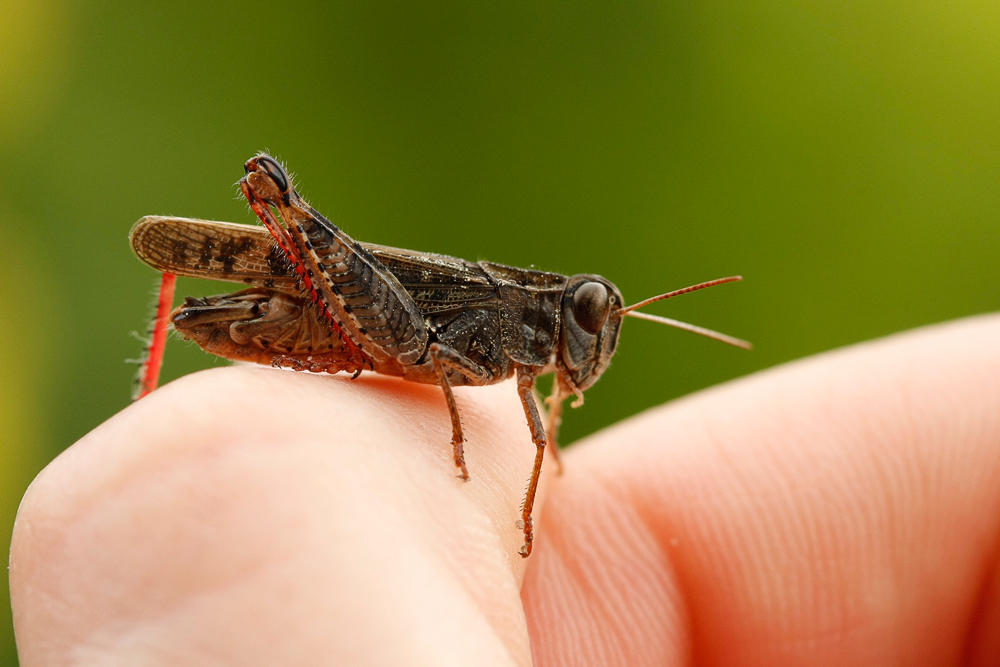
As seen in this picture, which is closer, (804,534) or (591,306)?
(591,306)

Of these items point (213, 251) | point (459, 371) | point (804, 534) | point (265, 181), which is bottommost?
point (804, 534)

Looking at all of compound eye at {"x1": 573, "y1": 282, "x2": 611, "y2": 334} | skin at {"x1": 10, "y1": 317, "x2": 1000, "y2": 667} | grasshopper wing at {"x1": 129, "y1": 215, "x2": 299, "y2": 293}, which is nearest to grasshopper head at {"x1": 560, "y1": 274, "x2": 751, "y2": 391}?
compound eye at {"x1": 573, "y1": 282, "x2": 611, "y2": 334}

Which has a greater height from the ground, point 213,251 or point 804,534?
point 213,251

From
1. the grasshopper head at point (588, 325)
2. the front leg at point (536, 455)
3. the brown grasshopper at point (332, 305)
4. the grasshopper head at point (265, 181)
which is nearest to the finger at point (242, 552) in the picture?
the front leg at point (536, 455)

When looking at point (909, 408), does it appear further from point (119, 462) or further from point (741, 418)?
point (119, 462)

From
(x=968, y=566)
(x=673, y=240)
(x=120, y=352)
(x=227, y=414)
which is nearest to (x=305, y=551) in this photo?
(x=227, y=414)

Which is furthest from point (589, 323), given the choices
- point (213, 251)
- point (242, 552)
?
point (242, 552)

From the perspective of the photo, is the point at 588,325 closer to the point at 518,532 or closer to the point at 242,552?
the point at 518,532
